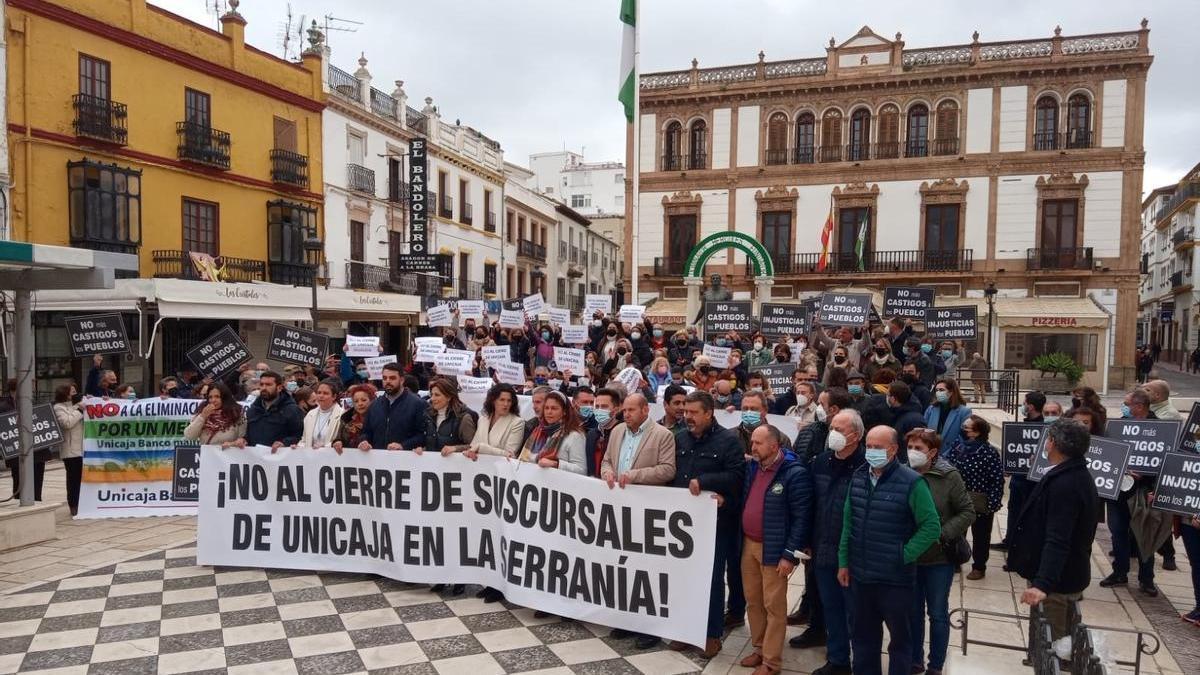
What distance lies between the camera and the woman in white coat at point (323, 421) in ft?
23.6

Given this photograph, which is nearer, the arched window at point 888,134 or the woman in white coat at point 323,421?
the woman in white coat at point 323,421

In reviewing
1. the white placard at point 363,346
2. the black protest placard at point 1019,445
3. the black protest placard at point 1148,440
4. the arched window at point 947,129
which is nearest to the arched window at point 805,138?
the arched window at point 947,129

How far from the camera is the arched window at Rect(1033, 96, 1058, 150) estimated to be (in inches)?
1136

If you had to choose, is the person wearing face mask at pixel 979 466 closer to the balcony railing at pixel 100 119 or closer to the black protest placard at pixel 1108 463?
the black protest placard at pixel 1108 463

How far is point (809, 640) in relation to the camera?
553 cm

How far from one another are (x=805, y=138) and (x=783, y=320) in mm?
19870

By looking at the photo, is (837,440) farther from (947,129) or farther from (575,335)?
(947,129)

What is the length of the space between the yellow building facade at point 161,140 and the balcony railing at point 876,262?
17004mm

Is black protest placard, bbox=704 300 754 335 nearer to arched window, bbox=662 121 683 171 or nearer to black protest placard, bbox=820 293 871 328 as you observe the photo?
black protest placard, bbox=820 293 871 328

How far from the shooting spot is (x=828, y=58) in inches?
1222

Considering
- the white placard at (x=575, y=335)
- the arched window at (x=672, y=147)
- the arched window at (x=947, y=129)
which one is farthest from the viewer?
the arched window at (x=672, y=147)

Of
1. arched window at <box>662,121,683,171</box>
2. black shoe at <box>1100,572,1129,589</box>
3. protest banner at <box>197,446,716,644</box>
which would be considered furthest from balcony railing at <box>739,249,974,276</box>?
protest banner at <box>197,446,716,644</box>

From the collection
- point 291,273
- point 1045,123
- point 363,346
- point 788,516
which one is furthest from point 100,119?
point 1045,123

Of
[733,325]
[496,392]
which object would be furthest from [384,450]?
[733,325]
